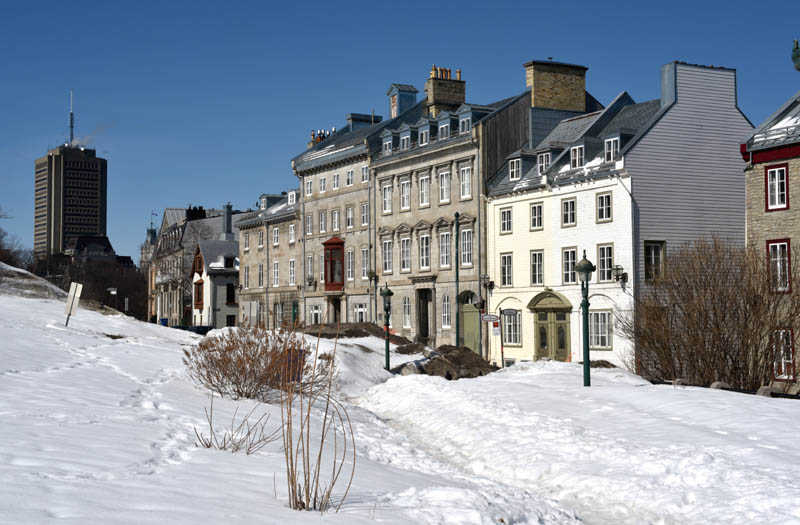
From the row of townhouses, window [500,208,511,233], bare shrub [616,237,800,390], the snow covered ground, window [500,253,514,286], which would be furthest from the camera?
window [500,208,511,233]

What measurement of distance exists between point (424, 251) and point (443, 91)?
10657 mm

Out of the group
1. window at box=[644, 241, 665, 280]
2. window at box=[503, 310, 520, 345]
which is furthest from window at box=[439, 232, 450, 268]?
window at box=[644, 241, 665, 280]

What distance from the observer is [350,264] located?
55469 millimetres

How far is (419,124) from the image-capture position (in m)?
49.4

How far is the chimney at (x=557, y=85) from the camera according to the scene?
46.8m

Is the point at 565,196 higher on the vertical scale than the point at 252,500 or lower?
higher

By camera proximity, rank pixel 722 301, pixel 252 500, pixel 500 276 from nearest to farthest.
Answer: pixel 252 500
pixel 722 301
pixel 500 276

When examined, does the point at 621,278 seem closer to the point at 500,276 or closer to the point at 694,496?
the point at 500,276

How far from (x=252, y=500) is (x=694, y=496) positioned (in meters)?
5.46

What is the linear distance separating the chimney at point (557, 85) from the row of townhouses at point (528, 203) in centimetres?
7

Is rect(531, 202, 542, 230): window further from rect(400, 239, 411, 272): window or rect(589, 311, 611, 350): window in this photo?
rect(400, 239, 411, 272): window

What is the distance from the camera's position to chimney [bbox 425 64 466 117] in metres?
53.2

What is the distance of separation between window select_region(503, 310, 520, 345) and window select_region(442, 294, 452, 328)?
13.8 ft

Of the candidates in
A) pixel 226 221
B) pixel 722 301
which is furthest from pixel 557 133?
pixel 226 221
